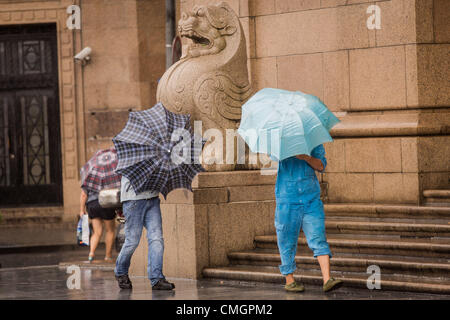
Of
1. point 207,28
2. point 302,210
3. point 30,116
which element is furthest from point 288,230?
point 30,116

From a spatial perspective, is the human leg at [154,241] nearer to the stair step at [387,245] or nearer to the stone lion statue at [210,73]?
the stone lion statue at [210,73]

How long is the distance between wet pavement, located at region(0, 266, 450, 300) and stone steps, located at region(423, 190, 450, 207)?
8.69 ft

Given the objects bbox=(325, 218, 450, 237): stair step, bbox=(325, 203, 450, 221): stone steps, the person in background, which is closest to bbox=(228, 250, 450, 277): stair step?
bbox=(325, 218, 450, 237): stair step

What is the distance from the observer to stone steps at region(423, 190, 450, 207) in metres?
11.5

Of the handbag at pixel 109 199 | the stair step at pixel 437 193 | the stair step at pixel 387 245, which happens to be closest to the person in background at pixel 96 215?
the handbag at pixel 109 199

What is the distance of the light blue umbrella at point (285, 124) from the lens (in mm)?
8828

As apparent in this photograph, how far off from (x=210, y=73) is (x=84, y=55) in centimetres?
1076

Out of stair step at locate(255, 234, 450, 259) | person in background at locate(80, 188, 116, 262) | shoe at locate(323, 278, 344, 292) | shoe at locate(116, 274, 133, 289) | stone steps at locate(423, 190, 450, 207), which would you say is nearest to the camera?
shoe at locate(323, 278, 344, 292)

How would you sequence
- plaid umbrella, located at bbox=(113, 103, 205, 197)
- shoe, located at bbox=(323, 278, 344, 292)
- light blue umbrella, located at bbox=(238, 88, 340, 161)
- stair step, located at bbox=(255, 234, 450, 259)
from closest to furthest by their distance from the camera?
light blue umbrella, located at bbox=(238, 88, 340, 161), shoe, located at bbox=(323, 278, 344, 292), plaid umbrella, located at bbox=(113, 103, 205, 197), stair step, located at bbox=(255, 234, 450, 259)

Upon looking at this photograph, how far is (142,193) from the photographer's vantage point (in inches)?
385

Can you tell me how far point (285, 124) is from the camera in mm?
8875

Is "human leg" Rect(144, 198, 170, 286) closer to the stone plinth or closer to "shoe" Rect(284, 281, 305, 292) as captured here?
the stone plinth

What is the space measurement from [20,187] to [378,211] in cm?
1322

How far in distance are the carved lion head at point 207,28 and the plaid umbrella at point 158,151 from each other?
2.21 meters
